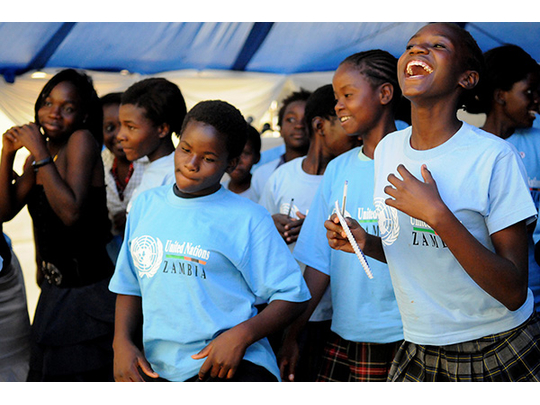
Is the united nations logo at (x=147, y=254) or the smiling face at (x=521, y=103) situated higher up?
the smiling face at (x=521, y=103)

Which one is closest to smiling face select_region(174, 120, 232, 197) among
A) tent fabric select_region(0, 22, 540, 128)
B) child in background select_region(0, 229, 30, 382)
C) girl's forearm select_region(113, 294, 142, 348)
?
girl's forearm select_region(113, 294, 142, 348)

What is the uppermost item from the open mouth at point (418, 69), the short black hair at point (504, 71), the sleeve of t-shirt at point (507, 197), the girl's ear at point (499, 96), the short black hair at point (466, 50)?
the short black hair at point (504, 71)

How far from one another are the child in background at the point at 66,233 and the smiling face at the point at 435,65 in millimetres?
1637

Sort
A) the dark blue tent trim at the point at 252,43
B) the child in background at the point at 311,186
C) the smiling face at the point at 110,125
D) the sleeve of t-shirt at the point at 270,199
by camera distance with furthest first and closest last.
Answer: the dark blue tent trim at the point at 252,43 → the smiling face at the point at 110,125 → the sleeve of t-shirt at the point at 270,199 → the child in background at the point at 311,186

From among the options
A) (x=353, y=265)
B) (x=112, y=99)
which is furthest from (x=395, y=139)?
(x=112, y=99)

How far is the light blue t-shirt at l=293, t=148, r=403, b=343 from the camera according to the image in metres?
2.22

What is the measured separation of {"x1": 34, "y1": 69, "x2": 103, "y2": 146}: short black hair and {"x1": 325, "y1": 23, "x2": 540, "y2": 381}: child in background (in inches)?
67.5

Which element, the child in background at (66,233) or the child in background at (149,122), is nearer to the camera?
the child in background at (66,233)

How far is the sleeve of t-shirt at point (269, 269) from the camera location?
6.06 feet

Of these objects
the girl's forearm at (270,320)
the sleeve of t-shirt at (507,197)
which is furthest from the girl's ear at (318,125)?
the sleeve of t-shirt at (507,197)

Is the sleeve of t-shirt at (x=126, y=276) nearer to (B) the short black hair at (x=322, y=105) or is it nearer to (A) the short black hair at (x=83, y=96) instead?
(A) the short black hair at (x=83, y=96)

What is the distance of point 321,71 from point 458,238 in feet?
20.5

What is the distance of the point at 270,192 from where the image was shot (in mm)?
3109

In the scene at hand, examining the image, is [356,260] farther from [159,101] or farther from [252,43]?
[252,43]
